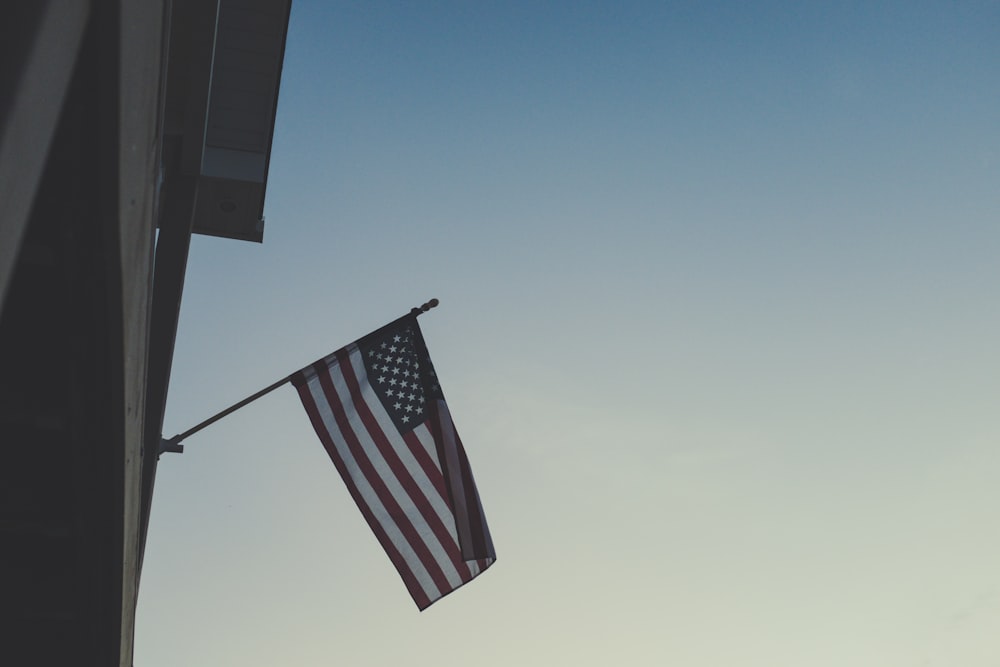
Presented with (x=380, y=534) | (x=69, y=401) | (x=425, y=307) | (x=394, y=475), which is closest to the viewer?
(x=69, y=401)

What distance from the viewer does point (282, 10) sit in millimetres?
10742

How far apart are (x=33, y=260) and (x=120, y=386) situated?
0.90 meters

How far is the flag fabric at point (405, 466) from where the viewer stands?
8531 millimetres

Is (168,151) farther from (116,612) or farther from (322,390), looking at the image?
(116,612)

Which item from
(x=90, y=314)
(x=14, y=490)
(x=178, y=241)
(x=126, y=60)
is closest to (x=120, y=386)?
(x=90, y=314)

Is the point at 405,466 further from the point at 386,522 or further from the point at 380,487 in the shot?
the point at 386,522

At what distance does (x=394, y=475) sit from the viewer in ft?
28.3

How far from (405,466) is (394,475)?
13 cm

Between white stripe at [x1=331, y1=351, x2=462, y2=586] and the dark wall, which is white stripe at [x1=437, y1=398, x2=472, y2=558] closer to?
white stripe at [x1=331, y1=351, x2=462, y2=586]

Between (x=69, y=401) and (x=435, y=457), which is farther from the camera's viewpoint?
(x=435, y=457)

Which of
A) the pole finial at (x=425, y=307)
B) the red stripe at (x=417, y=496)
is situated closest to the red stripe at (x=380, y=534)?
the red stripe at (x=417, y=496)

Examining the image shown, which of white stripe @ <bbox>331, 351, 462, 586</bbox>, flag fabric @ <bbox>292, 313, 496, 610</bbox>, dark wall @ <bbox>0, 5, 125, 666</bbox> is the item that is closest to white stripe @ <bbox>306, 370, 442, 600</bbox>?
flag fabric @ <bbox>292, 313, 496, 610</bbox>

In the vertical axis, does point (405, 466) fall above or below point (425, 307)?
below

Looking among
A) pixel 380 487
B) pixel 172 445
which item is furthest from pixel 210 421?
pixel 380 487
